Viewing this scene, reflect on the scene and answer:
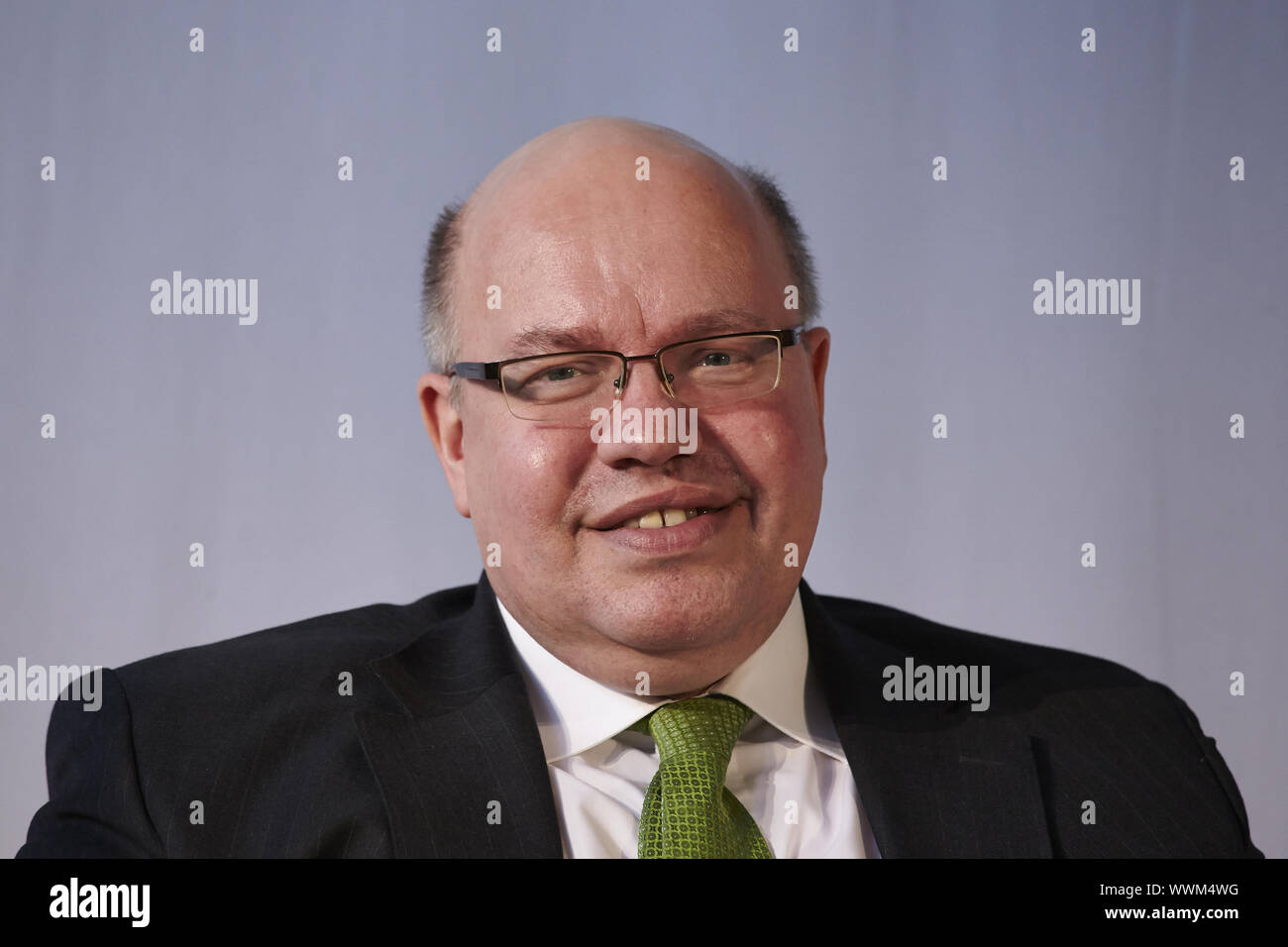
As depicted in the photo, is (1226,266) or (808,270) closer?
(808,270)

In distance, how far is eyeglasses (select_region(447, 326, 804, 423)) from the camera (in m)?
1.84

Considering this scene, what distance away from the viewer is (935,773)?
6.41 feet

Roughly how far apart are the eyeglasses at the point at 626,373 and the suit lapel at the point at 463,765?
415mm

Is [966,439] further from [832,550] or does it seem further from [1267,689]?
[1267,689]

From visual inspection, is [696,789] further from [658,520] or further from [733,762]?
[658,520]

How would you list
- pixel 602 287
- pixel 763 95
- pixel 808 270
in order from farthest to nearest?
pixel 763 95 < pixel 808 270 < pixel 602 287

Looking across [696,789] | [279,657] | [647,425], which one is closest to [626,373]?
[647,425]

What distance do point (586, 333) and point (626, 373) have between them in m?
0.08

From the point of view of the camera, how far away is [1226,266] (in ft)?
8.19

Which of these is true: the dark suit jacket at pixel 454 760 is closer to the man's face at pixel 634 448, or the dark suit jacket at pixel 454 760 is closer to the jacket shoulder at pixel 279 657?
the jacket shoulder at pixel 279 657

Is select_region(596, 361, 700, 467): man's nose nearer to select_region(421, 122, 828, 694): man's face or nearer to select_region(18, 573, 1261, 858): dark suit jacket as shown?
select_region(421, 122, 828, 694): man's face

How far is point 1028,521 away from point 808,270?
684 millimetres

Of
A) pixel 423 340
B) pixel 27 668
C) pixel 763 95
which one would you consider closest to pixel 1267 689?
pixel 763 95

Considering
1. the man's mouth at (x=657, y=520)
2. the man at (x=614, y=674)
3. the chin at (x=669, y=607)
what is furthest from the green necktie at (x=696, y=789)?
the man's mouth at (x=657, y=520)
